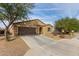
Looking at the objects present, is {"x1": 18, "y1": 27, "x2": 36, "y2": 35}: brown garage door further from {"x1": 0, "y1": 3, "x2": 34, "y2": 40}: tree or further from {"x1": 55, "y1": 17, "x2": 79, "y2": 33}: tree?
{"x1": 55, "y1": 17, "x2": 79, "y2": 33}: tree

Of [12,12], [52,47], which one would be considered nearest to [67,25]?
[52,47]

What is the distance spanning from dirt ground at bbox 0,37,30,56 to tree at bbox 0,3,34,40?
75 mm

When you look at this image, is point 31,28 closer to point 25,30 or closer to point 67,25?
point 25,30

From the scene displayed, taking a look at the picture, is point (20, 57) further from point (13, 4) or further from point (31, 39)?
point (13, 4)

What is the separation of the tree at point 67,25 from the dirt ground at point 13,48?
1.16 feet

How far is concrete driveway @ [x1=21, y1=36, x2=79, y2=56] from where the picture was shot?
2.71m

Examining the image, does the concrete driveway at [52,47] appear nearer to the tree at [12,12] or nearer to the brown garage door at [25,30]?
the brown garage door at [25,30]

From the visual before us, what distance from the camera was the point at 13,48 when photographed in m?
2.72

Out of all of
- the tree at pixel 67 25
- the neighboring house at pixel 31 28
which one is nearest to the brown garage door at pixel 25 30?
the neighboring house at pixel 31 28

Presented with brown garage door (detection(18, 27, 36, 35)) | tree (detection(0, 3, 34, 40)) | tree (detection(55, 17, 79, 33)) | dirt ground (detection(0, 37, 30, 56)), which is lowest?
dirt ground (detection(0, 37, 30, 56))

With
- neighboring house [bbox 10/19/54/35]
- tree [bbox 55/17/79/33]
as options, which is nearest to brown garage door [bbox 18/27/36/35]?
neighboring house [bbox 10/19/54/35]

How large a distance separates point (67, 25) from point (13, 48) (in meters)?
0.54

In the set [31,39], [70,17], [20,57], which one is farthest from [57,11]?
[20,57]

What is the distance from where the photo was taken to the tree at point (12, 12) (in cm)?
271
